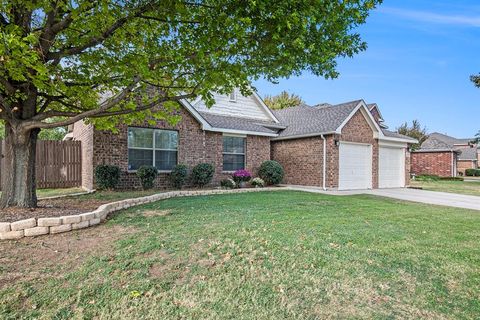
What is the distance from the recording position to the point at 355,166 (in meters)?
16.4

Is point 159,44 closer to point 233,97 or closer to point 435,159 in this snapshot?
point 233,97

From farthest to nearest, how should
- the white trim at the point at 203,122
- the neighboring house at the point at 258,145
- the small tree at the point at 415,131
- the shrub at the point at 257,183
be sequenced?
the small tree at the point at 415,131 < the shrub at the point at 257,183 < the white trim at the point at 203,122 < the neighboring house at the point at 258,145

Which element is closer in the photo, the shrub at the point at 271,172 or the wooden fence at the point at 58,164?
the wooden fence at the point at 58,164

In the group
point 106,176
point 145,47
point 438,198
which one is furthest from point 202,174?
point 438,198

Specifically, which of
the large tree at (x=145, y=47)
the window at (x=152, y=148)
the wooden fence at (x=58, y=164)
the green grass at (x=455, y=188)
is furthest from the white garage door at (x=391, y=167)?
the wooden fence at (x=58, y=164)

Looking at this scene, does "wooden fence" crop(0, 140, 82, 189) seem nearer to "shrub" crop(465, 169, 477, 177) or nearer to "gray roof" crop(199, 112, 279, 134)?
"gray roof" crop(199, 112, 279, 134)

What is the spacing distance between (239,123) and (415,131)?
26.1 meters

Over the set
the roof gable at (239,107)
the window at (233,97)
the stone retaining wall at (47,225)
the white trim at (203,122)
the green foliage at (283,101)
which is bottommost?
the stone retaining wall at (47,225)

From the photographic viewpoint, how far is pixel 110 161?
1190 centimetres

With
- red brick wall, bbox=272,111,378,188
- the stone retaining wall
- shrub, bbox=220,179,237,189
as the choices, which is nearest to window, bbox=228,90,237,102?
red brick wall, bbox=272,111,378,188

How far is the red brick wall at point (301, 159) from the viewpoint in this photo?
15.5 meters

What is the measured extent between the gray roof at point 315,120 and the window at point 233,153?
2.62 metres

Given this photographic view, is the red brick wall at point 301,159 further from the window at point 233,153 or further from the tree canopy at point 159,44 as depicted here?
the tree canopy at point 159,44

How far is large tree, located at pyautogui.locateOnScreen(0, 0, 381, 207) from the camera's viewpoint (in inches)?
232
